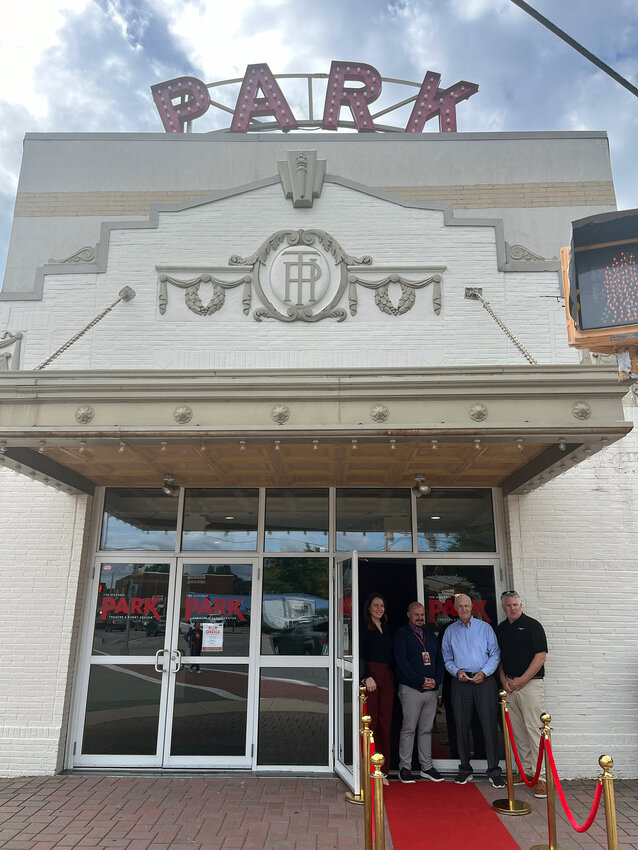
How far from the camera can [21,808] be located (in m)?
6.01

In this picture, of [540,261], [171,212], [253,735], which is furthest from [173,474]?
[540,261]

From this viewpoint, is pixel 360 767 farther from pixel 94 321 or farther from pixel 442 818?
pixel 94 321

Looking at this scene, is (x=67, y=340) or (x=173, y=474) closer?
(x=173, y=474)

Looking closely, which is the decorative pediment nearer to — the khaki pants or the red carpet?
the khaki pants

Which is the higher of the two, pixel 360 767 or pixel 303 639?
pixel 303 639

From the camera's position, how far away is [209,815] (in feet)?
19.2

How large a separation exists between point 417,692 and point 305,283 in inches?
203

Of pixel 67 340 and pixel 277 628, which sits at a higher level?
pixel 67 340

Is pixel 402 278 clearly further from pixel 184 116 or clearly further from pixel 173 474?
pixel 184 116

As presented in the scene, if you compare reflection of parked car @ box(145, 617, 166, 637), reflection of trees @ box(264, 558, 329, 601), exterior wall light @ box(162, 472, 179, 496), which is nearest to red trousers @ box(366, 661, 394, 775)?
reflection of trees @ box(264, 558, 329, 601)

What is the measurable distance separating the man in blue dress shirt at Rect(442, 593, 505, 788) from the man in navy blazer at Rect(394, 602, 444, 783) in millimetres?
184

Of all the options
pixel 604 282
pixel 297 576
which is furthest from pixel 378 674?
pixel 604 282

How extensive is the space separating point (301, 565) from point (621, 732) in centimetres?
404

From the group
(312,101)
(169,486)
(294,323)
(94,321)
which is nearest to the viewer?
(169,486)
